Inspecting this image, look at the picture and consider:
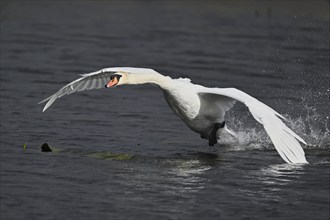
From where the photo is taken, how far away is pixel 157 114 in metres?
15.7

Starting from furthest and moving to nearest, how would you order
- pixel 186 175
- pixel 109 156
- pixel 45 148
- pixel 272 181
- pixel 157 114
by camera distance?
pixel 157 114, pixel 45 148, pixel 109 156, pixel 186 175, pixel 272 181

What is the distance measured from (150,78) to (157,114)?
2.78 meters

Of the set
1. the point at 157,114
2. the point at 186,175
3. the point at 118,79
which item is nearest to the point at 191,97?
the point at 118,79

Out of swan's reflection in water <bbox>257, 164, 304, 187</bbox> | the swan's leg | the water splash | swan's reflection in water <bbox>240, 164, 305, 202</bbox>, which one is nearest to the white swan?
the swan's leg

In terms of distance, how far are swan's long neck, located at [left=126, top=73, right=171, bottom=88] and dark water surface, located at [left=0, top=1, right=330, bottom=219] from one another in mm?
925

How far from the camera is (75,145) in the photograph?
13.3m

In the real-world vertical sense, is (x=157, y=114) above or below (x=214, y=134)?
above

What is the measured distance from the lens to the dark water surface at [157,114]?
10.7 metres

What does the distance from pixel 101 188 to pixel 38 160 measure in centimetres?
152

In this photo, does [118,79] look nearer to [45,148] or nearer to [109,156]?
[109,156]

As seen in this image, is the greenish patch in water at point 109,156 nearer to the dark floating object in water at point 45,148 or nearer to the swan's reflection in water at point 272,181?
the dark floating object in water at point 45,148

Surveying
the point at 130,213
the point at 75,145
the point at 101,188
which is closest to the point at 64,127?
the point at 75,145

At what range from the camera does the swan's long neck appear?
12797mm

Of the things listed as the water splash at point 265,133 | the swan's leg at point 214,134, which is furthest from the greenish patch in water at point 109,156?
the water splash at point 265,133
